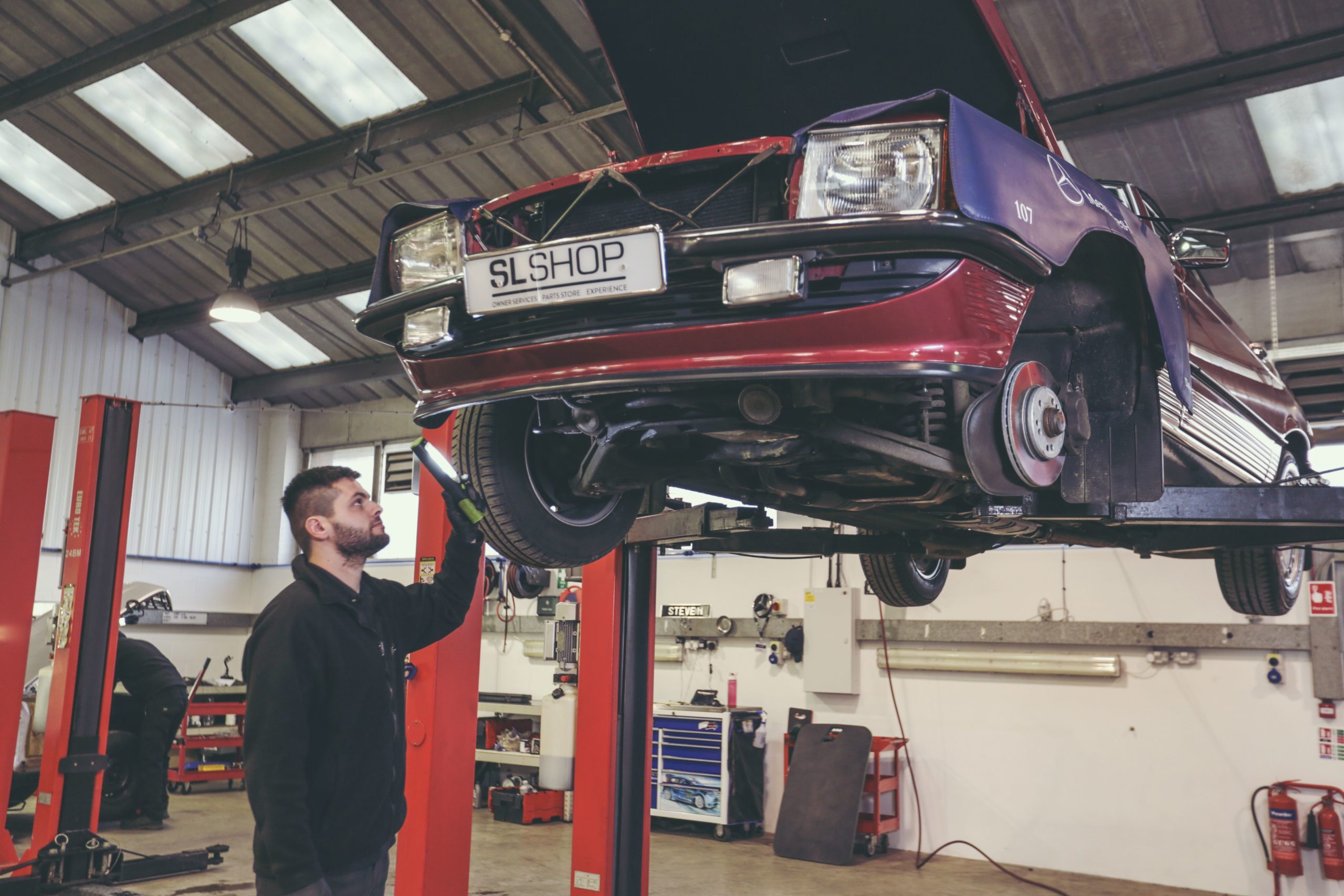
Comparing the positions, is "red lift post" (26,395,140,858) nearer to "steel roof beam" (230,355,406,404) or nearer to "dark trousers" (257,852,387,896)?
"dark trousers" (257,852,387,896)

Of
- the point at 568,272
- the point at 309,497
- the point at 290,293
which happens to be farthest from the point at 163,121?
the point at 568,272

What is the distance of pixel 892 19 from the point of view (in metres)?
2.23

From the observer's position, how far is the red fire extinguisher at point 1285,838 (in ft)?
19.4

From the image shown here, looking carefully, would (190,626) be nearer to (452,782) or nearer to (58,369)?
(58,369)

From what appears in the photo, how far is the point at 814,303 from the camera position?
1740 millimetres

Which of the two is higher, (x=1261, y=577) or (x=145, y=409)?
(x=145, y=409)

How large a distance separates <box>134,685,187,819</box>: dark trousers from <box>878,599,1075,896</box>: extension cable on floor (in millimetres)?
5308

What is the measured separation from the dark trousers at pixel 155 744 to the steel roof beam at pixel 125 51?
4.77 m

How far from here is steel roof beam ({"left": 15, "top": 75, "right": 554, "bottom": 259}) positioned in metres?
7.27

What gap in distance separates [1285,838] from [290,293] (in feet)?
A: 30.7

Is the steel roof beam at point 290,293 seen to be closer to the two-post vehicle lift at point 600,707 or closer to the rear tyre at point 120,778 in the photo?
the rear tyre at point 120,778

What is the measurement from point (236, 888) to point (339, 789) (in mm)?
4395

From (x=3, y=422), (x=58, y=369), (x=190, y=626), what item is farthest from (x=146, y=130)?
(x=190, y=626)

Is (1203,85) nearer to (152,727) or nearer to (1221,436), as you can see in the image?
(1221,436)
